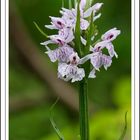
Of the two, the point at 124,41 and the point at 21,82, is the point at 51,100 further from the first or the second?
the point at 124,41

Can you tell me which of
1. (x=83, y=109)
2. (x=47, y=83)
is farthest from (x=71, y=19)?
(x=47, y=83)

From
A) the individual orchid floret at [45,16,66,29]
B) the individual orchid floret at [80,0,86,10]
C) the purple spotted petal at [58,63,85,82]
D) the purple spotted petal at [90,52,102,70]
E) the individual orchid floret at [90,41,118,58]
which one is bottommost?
the purple spotted petal at [58,63,85,82]

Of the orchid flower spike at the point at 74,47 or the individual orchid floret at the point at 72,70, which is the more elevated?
the orchid flower spike at the point at 74,47

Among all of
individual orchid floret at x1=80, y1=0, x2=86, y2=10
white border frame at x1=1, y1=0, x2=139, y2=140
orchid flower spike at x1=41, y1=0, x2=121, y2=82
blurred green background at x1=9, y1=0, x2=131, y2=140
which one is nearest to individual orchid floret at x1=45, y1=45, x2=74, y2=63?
orchid flower spike at x1=41, y1=0, x2=121, y2=82

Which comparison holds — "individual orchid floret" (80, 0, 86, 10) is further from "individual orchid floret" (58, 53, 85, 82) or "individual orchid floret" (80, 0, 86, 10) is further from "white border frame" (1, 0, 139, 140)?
"white border frame" (1, 0, 139, 140)

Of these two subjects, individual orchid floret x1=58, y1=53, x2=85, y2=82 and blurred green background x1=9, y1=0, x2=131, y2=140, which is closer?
individual orchid floret x1=58, y1=53, x2=85, y2=82
